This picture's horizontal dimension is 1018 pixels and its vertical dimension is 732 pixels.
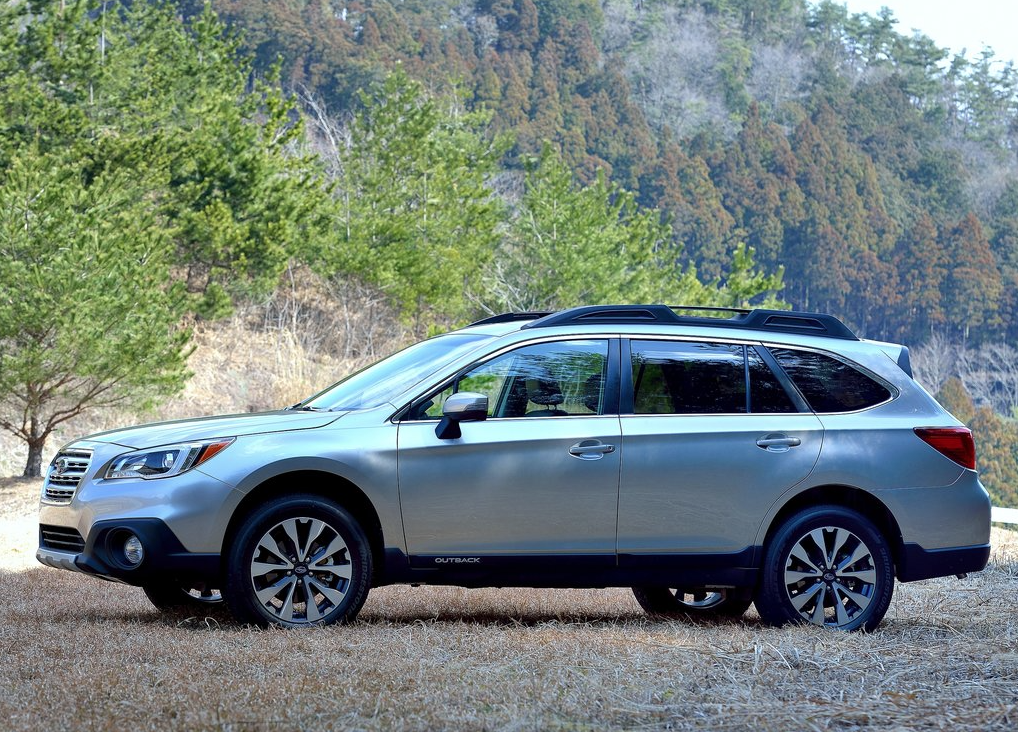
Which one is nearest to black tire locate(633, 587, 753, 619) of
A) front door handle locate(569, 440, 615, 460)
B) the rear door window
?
the rear door window

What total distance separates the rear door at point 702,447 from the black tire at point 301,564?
1.44 meters

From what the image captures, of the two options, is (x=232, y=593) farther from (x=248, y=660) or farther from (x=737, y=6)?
(x=737, y=6)

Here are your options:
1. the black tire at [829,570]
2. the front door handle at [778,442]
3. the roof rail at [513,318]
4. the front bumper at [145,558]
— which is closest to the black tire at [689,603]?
the black tire at [829,570]

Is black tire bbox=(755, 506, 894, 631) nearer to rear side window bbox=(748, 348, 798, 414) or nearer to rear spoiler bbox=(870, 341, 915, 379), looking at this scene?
rear side window bbox=(748, 348, 798, 414)

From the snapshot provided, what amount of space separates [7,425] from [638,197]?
244ft

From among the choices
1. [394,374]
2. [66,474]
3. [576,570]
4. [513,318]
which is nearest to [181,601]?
[66,474]

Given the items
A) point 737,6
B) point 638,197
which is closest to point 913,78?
point 737,6

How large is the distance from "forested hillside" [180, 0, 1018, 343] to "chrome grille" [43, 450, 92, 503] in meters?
75.9

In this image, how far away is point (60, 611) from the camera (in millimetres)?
7953

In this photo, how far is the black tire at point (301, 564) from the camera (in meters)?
6.90

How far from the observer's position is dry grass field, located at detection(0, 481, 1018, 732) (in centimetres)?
480

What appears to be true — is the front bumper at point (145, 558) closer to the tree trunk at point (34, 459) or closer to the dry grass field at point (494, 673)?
the dry grass field at point (494, 673)

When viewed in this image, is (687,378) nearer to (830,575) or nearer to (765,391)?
(765,391)

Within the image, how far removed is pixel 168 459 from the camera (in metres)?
6.98
